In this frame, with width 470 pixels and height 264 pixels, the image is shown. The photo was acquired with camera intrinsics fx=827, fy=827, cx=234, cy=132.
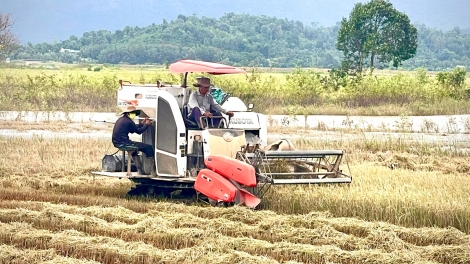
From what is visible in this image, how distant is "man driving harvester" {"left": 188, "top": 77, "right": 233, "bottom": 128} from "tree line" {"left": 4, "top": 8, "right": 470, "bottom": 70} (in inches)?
1212

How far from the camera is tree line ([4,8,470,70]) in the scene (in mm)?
65312

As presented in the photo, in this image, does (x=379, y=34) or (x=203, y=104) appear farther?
(x=379, y=34)

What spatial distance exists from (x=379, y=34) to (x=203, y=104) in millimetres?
32106

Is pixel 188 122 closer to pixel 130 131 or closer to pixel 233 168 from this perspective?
pixel 130 131

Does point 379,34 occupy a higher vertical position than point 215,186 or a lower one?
higher

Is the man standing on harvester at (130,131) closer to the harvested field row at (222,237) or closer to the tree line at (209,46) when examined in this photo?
the harvested field row at (222,237)

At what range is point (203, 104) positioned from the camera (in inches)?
505

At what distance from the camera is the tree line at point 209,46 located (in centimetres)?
6531

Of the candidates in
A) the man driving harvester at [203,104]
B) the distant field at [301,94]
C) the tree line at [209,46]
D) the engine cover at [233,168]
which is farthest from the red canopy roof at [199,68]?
the tree line at [209,46]

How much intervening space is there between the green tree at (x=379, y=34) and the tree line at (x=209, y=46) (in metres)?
0.44

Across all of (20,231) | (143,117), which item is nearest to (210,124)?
(143,117)

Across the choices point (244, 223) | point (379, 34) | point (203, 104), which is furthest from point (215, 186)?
point (379, 34)

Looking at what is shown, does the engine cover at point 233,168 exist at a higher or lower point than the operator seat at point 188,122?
lower

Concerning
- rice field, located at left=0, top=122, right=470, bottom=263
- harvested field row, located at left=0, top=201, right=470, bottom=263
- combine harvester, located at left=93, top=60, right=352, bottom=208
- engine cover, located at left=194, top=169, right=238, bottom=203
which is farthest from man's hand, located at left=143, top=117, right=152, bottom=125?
harvested field row, located at left=0, top=201, right=470, bottom=263
